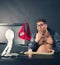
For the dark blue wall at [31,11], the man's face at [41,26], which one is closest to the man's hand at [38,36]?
the man's face at [41,26]

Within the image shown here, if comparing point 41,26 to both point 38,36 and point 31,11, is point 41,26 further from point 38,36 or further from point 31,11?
point 31,11

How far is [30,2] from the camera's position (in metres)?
3.07

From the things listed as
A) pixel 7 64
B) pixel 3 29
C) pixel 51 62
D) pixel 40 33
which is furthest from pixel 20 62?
pixel 3 29

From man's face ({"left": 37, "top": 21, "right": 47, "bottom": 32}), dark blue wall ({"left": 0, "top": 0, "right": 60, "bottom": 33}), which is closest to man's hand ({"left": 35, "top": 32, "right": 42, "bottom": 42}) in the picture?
man's face ({"left": 37, "top": 21, "right": 47, "bottom": 32})

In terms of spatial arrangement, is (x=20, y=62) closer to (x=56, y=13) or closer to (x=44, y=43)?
(x=44, y=43)

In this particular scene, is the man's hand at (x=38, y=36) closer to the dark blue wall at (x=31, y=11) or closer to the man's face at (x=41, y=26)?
the man's face at (x=41, y=26)

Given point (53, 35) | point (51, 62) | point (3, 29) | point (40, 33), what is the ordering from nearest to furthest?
Answer: 1. point (51, 62)
2. point (40, 33)
3. point (53, 35)
4. point (3, 29)

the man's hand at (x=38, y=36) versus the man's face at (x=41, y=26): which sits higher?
the man's face at (x=41, y=26)

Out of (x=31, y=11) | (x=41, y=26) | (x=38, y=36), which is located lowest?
(x=38, y=36)

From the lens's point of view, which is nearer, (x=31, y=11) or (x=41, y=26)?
(x=41, y=26)

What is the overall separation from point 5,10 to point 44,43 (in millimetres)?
895

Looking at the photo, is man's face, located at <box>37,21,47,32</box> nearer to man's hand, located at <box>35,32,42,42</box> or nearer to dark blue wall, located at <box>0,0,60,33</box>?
man's hand, located at <box>35,32,42,42</box>

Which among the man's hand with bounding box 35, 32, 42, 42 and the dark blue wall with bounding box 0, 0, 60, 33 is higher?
the dark blue wall with bounding box 0, 0, 60, 33

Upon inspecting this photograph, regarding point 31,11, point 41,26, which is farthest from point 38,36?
point 31,11
